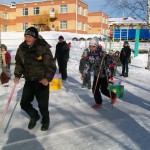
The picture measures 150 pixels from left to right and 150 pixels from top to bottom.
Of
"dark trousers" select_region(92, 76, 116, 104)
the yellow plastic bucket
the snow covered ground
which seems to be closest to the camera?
the snow covered ground

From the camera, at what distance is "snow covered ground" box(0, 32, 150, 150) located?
14.4 ft

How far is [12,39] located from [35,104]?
3473 centimetres

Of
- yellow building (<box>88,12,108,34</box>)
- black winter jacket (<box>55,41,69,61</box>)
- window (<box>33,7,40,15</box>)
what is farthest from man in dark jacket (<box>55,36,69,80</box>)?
yellow building (<box>88,12,108,34</box>)

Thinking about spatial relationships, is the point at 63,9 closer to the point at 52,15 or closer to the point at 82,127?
the point at 52,15

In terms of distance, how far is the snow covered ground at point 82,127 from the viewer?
14.4ft

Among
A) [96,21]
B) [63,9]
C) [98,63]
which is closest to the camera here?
[98,63]

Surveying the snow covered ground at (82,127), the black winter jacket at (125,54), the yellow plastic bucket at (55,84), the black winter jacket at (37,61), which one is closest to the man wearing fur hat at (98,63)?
the snow covered ground at (82,127)

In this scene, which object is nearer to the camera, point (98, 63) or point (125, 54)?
point (98, 63)

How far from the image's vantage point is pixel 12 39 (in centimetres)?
4041

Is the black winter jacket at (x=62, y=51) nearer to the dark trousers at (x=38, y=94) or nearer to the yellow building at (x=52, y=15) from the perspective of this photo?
the dark trousers at (x=38, y=94)

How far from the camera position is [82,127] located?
17.4ft

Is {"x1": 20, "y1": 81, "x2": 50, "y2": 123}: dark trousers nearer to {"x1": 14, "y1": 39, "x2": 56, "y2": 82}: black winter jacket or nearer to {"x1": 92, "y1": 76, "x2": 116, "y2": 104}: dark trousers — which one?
{"x1": 14, "y1": 39, "x2": 56, "y2": 82}: black winter jacket

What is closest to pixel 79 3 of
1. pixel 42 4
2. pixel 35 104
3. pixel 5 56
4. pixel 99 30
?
pixel 42 4

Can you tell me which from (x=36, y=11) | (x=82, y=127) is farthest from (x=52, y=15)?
(x=82, y=127)
